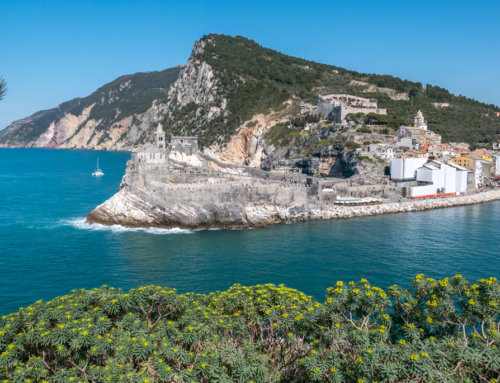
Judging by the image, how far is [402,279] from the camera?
956 inches

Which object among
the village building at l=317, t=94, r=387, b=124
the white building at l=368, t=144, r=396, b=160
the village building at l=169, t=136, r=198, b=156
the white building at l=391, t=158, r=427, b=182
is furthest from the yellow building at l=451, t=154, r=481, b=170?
the village building at l=169, t=136, r=198, b=156

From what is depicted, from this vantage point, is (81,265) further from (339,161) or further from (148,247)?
(339,161)

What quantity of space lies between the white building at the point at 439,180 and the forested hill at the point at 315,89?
24.9 m

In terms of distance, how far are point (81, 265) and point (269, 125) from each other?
189 ft

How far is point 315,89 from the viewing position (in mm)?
100562

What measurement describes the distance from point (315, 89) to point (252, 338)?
3754 inches

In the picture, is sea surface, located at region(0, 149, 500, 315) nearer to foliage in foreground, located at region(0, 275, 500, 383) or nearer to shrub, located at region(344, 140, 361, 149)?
foliage in foreground, located at region(0, 275, 500, 383)

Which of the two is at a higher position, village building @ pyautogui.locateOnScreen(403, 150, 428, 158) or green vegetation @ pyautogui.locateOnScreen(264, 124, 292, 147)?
green vegetation @ pyautogui.locateOnScreen(264, 124, 292, 147)

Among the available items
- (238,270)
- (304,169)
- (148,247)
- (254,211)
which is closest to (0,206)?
(148,247)

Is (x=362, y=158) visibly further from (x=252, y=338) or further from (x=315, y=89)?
(x=315, y=89)

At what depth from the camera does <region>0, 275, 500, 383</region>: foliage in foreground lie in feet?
31.9

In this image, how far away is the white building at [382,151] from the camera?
189 feet

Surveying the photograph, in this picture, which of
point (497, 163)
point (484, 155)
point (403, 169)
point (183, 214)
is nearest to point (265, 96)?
point (403, 169)

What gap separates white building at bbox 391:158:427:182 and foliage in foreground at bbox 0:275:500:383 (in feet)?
144
